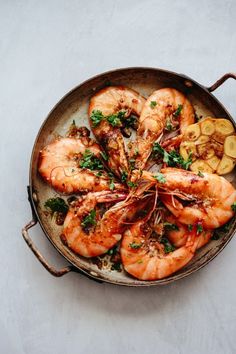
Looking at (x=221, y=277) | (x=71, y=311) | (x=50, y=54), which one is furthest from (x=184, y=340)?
(x=50, y=54)

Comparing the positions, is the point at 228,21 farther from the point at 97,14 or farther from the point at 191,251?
the point at 191,251

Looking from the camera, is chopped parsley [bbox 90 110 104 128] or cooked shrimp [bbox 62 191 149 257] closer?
cooked shrimp [bbox 62 191 149 257]

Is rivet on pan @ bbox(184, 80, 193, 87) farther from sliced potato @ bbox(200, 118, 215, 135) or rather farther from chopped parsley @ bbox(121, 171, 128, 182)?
chopped parsley @ bbox(121, 171, 128, 182)

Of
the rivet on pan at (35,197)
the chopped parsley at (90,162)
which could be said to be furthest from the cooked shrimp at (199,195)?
the rivet on pan at (35,197)

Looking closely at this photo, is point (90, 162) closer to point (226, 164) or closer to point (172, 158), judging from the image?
point (172, 158)

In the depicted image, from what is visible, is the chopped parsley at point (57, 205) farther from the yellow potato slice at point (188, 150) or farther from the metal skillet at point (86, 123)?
the yellow potato slice at point (188, 150)

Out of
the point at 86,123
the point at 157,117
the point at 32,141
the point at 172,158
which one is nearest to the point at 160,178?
the point at 172,158

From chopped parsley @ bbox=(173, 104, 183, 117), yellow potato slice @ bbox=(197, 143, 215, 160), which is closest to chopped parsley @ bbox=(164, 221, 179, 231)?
yellow potato slice @ bbox=(197, 143, 215, 160)
